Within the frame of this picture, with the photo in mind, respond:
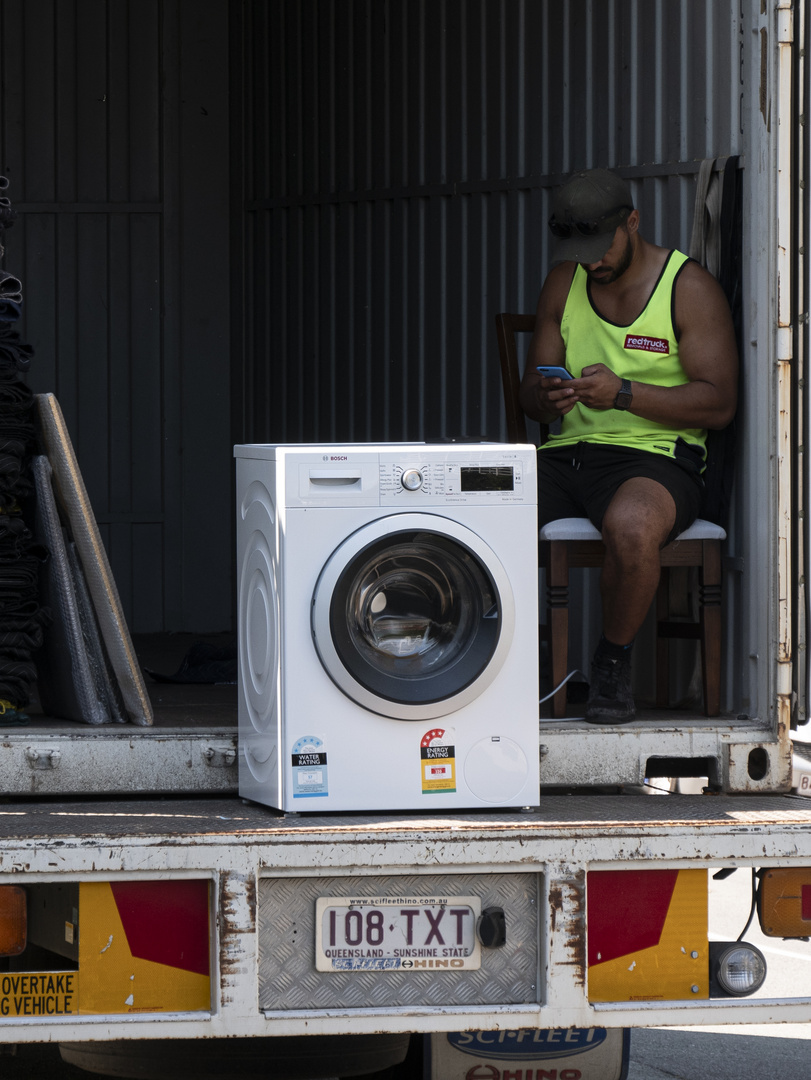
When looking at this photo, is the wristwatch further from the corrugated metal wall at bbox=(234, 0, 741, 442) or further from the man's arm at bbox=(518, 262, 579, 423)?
the corrugated metal wall at bbox=(234, 0, 741, 442)

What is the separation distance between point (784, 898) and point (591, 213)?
77.7 inches

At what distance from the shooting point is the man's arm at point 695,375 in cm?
409

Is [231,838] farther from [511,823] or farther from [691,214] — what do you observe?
[691,214]

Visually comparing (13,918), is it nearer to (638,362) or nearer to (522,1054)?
(522,1054)

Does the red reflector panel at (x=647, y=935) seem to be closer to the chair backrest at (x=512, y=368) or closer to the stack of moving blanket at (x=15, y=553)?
the stack of moving blanket at (x=15, y=553)

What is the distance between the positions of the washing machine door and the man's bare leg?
580 millimetres

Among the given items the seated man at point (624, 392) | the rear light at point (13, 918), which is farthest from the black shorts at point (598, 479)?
the rear light at point (13, 918)

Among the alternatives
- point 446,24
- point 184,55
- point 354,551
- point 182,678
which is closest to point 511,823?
point 354,551

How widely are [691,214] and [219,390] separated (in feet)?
9.84

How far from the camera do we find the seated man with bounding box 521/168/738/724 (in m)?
3.96

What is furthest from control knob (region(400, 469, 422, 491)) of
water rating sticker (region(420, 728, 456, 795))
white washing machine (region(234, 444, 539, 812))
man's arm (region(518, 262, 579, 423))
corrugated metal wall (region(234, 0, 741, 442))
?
corrugated metal wall (region(234, 0, 741, 442))

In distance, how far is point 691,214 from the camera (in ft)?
15.3

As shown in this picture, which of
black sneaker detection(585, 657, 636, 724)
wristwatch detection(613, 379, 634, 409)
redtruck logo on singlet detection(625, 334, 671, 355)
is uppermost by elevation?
redtruck logo on singlet detection(625, 334, 671, 355)

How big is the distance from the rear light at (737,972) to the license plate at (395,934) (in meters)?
0.52
